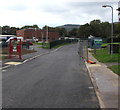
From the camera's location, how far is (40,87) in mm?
10023

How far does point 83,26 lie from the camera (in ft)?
381

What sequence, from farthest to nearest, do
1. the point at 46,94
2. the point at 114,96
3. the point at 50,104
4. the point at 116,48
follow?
the point at 116,48 < the point at 46,94 < the point at 114,96 < the point at 50,104

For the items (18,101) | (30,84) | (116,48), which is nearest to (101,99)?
(18,101)

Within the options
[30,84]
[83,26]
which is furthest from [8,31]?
[30,84]

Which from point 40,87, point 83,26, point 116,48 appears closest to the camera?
point 40,87

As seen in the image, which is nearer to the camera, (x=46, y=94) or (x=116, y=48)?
(x=46, y=94)

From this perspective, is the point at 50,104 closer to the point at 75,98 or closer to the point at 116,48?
the point at 75,98

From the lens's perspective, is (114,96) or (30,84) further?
(30,84)

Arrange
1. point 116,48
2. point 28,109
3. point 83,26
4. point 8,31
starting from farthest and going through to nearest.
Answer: point 8,31, point 83,26, point 116,48, point 28,109

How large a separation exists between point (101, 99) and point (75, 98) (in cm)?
89

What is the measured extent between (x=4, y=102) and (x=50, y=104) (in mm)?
1434

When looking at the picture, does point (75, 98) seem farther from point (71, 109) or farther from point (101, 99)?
point (71, 109)

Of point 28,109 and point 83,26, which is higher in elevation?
point 83,26

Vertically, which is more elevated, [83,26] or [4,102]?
[83,26]
